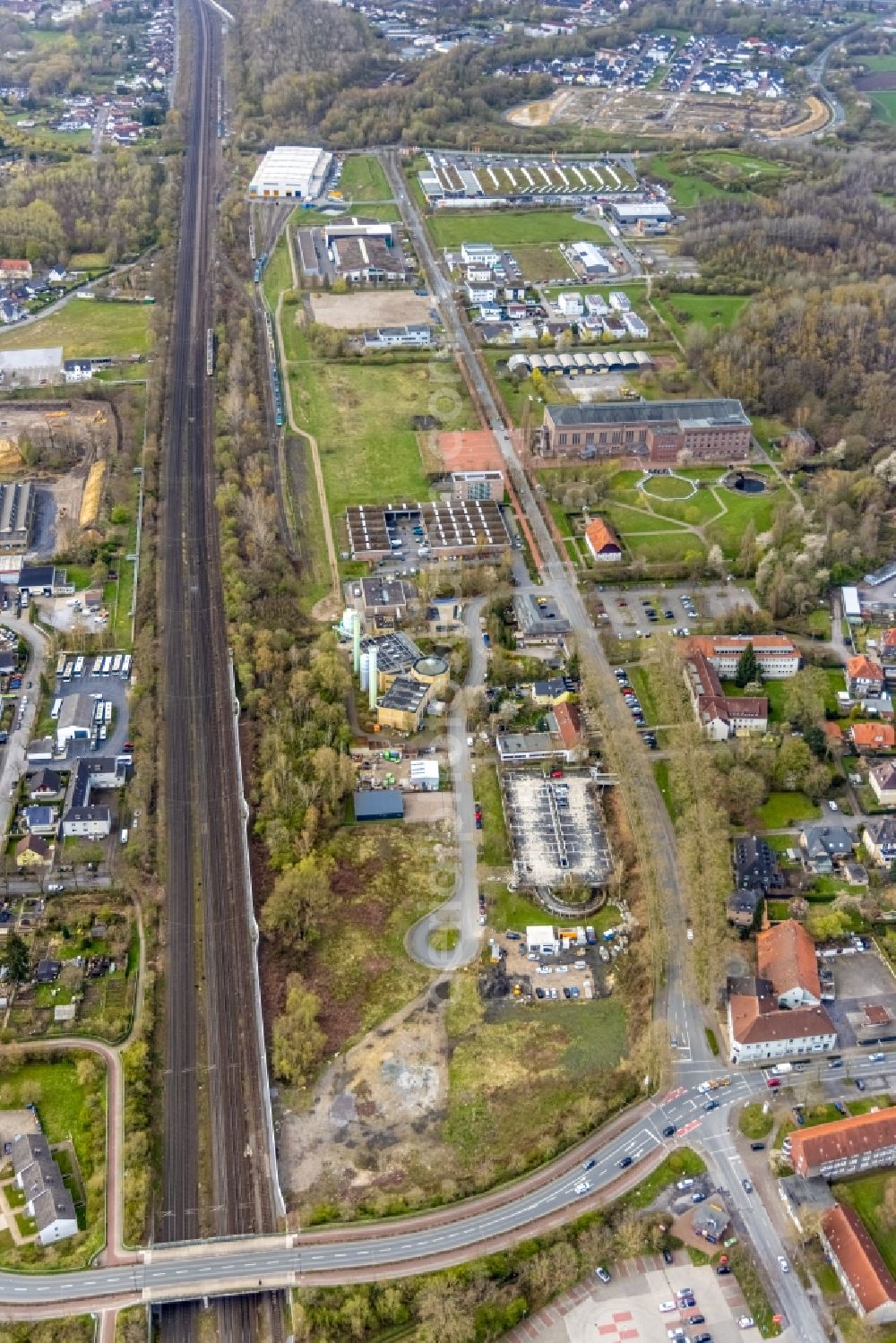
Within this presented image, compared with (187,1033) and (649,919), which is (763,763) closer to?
(649,919)

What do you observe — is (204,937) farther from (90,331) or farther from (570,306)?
(570,306)

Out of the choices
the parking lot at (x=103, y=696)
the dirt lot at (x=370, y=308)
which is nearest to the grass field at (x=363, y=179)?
the dirt lot at (x=370, y=308)

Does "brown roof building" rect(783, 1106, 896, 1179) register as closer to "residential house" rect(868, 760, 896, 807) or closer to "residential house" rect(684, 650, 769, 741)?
"residential house" rect(868, 760, 896, 807)

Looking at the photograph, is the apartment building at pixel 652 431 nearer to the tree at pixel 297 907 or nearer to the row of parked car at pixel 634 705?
the row of parked car at pixel 634 705

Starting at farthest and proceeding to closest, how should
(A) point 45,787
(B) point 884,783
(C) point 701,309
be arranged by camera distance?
(C) point 701,309 → (B) point 884,783 → (A) point 45,787

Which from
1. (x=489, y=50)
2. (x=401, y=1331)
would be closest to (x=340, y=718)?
(x=401, y=1331)

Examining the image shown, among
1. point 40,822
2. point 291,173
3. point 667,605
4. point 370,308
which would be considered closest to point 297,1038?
point 40,822

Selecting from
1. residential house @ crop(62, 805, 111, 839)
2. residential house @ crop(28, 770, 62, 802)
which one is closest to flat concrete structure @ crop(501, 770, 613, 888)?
residential house @ crop(62, 805, 111, 839)
